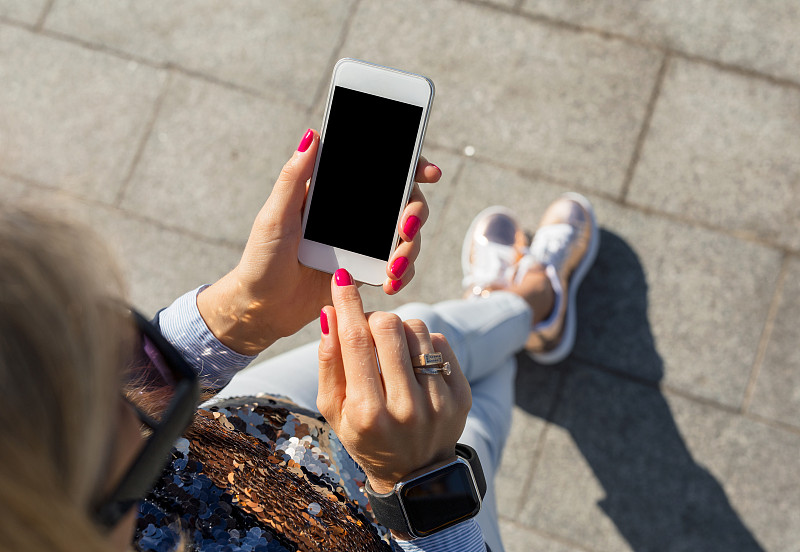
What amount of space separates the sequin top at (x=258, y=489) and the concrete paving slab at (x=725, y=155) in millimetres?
2121

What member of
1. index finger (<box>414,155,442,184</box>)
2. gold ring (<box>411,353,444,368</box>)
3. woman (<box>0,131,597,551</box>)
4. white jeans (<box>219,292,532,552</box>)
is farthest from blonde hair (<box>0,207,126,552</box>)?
white jeans (<box>219,292,532,552</box>)

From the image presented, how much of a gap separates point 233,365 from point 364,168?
2.15 feet

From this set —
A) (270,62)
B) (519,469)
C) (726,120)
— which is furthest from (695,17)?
(519,469)

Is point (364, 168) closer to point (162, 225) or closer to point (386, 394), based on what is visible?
point (386, 394)

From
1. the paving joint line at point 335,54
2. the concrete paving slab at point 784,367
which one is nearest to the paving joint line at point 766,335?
the concrete paving slab at point 784,367

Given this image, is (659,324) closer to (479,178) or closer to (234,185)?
(479,178)

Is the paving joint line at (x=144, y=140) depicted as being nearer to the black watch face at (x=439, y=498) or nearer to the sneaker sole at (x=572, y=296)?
the sneaker sole at (x=572, y=296)

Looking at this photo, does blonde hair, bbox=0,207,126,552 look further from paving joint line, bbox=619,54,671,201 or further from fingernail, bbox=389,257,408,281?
paving joint line, bbox=619,54,671,201

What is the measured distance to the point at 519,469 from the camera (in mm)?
2789

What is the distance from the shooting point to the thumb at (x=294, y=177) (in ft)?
5.16

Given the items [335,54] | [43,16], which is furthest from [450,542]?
[43,16]

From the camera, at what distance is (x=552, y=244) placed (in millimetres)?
2852

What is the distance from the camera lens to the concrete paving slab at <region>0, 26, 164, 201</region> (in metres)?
3.12

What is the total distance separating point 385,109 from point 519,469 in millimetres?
1879
